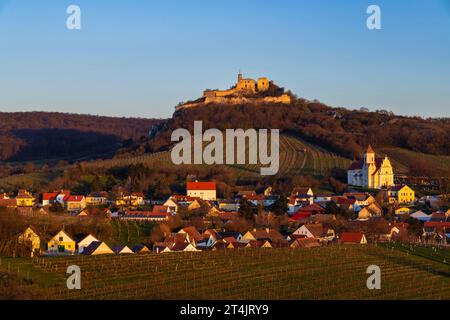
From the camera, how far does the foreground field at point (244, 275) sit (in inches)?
811

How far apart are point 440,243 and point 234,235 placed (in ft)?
27.6

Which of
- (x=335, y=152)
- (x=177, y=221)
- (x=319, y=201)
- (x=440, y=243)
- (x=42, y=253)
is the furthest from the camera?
(x=335, y=152)

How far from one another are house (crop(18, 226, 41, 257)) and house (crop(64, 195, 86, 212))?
1473 cm

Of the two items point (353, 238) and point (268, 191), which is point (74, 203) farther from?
point (353, 238)

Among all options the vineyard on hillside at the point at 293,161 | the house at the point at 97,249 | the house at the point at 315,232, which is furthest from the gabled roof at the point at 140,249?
the vineyard on hillside at the point at 293,161

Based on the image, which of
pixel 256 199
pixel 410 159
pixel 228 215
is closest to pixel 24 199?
pixel 228 215

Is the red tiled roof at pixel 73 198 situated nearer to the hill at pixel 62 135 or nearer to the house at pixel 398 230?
the house at pixel 398 230

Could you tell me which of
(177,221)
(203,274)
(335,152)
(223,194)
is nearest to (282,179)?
(223,194)

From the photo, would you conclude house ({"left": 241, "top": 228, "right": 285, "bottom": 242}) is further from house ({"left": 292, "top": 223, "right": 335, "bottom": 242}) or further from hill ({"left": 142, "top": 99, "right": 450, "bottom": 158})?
hill ({"left": 142, "top": 99, "right": 450, "bottom": 158})

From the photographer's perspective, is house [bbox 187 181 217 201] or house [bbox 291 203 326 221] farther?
house [bbox 187 181 217 201]

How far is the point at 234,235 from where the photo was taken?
3762 centimetres

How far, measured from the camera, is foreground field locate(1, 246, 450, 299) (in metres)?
20.6

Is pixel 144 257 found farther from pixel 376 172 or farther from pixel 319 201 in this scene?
pixel 376 172

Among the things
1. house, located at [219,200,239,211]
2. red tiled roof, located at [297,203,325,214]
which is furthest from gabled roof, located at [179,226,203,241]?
house, located at [219,200,239,211]
